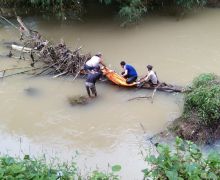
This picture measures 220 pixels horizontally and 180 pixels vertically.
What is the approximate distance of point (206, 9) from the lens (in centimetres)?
1830

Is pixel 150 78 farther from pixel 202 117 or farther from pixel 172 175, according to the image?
pixel 172 175

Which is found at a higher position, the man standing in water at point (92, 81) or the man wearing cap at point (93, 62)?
the man wearing cap at point (93, 62)

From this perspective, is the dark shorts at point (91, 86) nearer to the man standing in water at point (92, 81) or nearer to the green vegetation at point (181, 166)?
the man standing in water at point (92, 81)

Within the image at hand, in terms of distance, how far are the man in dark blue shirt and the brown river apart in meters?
0.37

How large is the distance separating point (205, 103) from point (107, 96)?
3.33m

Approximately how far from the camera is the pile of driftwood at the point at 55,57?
1401cm

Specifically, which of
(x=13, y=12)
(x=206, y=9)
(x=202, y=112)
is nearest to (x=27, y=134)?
(x=202, y=112)

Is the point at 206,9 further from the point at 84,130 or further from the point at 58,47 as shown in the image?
the point at 84,130

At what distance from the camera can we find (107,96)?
13055mm

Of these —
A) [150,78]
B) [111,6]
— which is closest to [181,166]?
[150,78]

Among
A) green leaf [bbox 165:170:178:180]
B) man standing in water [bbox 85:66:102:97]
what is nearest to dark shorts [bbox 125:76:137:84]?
man standing in water [bbox 85:66:102:97]

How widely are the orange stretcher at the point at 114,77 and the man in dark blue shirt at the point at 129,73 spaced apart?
11 centimetres

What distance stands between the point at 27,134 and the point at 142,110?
10.2 feet

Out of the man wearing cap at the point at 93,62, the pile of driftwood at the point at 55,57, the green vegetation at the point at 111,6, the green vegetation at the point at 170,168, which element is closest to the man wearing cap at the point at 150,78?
the man wearing cap at the point at 93,62
